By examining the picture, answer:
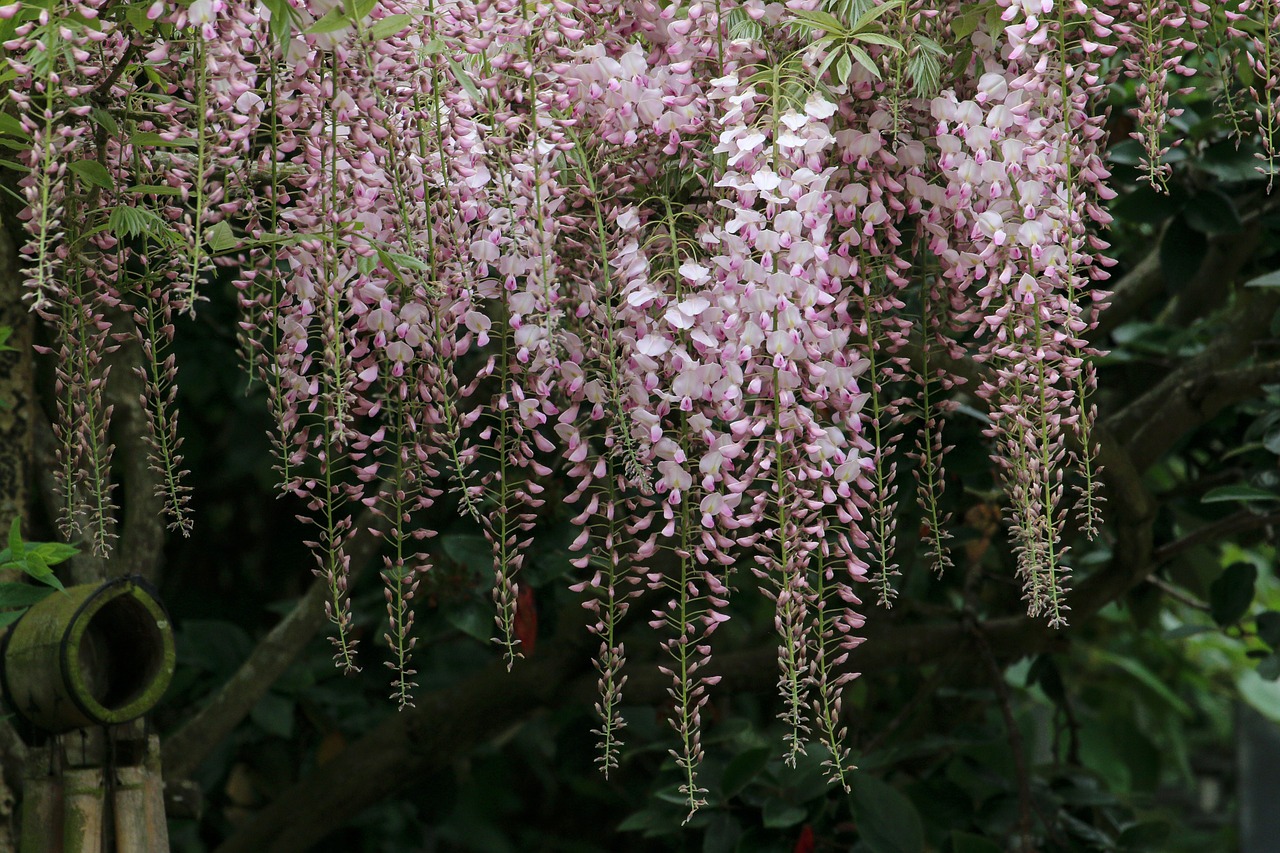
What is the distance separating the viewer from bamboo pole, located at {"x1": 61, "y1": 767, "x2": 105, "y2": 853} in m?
1.09

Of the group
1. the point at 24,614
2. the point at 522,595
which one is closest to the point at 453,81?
the point at 24,614

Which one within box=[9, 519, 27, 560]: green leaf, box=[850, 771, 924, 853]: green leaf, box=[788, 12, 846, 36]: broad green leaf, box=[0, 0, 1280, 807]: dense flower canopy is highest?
box=[788, 12, 846, 36]: broad green leaf

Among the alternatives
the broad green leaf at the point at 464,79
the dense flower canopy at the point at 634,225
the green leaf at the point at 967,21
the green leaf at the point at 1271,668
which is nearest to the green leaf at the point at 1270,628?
the green leaf at the point at 1271,668

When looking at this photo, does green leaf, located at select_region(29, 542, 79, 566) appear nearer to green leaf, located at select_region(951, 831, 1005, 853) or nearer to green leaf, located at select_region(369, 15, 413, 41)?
green leaf, located at select_region(369, 15, 413, 41)

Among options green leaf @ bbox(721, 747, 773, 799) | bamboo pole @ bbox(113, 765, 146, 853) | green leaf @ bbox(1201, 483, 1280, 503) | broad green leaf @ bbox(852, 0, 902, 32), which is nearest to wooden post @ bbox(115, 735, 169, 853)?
Result: bamboo pole @ bbox(113, 765, 146, 853)

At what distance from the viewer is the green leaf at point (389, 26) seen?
973mm

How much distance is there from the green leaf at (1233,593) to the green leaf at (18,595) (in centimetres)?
160

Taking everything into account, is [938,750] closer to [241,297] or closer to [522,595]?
[522,595]

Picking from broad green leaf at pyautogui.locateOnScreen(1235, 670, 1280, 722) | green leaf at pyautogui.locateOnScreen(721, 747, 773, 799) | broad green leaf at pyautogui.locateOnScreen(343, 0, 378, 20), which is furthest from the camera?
broad green leaf at pyautogui.locateOnScreen(1235, 670, 1280, 722)

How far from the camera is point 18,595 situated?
1.11 meters

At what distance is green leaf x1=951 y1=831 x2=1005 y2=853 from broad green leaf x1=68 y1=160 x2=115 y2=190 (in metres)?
1.29

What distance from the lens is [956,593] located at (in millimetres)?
2490

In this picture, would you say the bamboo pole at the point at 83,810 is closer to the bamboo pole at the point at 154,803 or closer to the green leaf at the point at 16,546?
the bamboo pole at the point at 154,803

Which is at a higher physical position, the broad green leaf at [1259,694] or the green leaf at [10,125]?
the green leaf at [10,125]
